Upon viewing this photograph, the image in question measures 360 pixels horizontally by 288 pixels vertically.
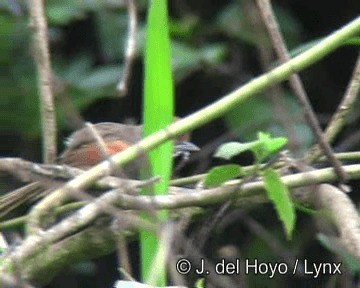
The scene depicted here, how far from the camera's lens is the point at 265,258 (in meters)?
2.50

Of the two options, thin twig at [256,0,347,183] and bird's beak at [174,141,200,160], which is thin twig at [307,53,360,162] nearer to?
thin twig at [256,0,347,183]

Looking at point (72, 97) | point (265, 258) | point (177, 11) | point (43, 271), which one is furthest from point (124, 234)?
point (177, 11)

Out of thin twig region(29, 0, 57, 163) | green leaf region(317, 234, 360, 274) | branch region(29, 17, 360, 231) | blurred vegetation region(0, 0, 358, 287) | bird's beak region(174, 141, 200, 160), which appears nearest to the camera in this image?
branch region(29, 17, 360, 231)

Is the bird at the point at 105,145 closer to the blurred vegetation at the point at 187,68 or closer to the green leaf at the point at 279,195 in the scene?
the blurred vegetation at the point at 187,68

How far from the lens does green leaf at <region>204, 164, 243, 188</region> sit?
4.25 feet

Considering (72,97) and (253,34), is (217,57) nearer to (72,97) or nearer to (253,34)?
(253,34)

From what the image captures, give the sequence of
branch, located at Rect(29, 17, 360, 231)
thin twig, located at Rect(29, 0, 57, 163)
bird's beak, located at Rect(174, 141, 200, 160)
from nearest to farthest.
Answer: branch, located at Rect(29, 17, 360, 231)
thin twig, located at Rect(29, 0, 57, 163)
bird's beak, located at Rect(174, 141, 200, 160)

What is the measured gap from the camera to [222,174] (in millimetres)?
1306

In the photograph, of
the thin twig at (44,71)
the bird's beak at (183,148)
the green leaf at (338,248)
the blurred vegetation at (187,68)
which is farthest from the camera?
the blurred vegetation at (187,68)

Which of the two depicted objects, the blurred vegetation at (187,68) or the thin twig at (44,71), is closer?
the thin twig at (44,71)

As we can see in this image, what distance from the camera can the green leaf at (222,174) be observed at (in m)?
1.30

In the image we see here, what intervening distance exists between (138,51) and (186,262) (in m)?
1.29

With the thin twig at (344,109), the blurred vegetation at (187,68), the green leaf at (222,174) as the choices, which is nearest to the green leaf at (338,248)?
the thin twig at (344,109)

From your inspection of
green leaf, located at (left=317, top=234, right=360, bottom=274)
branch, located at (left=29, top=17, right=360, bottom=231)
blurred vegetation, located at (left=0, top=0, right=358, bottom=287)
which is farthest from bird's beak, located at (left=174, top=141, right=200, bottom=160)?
branch, located at (left=29, top=17, right=360, bottom=231)
